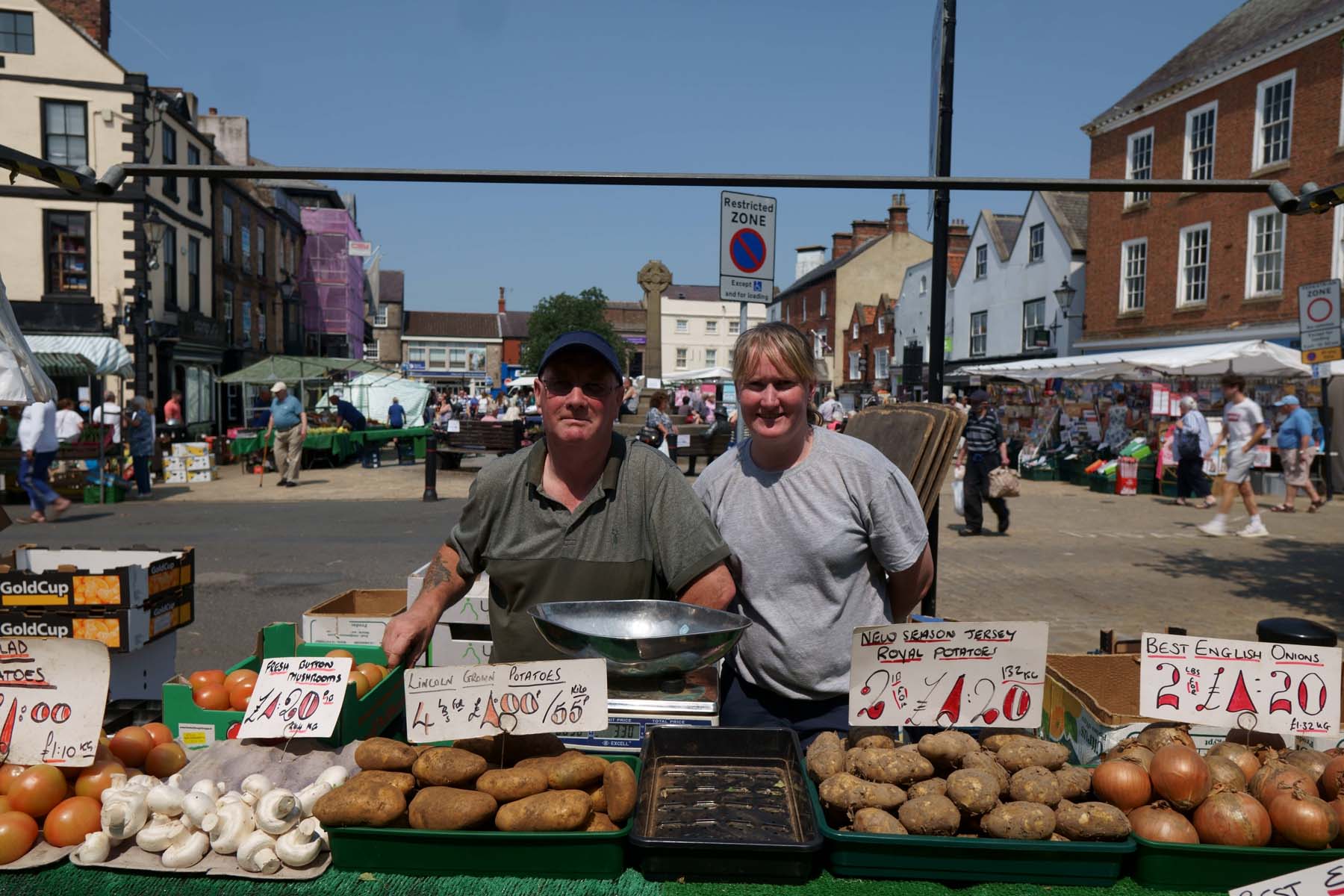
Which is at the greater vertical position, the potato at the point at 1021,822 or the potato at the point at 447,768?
the potato at the point at 447,768

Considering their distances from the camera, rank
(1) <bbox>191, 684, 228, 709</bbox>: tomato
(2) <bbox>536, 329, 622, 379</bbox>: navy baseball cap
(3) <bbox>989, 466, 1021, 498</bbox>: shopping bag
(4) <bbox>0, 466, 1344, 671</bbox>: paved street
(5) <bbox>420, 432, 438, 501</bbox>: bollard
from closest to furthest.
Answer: (2) <bbox>536, 329, 622, 379</bbox>: navy baseball cap, (1) <bbox>191, 684, 228, 709</bbox>: tomato, (4) <bbox>0, 466, 1344, 671</bbox>: paved street, (3) <bbox>989, 466, 1021, 498</bbox>: shopping bag, (5) <bbox>420, 432, 438, 501</bbox>: bollard

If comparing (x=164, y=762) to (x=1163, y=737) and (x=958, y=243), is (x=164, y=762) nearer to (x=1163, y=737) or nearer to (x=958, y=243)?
(x=1163, y=737)

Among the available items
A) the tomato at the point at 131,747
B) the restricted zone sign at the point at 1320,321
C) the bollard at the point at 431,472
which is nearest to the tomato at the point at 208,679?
the tomato at the point at 131,747

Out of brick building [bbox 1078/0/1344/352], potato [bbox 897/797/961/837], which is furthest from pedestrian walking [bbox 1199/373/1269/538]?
potato [bbox 897/797/961/837]

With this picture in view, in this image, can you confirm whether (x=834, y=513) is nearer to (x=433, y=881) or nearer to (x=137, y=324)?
(x=433, y=881)

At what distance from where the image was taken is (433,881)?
1950 millimetres

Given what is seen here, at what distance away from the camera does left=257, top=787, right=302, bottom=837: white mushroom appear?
6.77 ft

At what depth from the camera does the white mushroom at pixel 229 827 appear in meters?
2.07

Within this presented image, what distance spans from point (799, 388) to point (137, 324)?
27.8 meters

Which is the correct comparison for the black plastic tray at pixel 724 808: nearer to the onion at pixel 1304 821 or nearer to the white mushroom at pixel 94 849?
the onion at pixel 1304 821

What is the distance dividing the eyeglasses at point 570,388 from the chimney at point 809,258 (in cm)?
6798

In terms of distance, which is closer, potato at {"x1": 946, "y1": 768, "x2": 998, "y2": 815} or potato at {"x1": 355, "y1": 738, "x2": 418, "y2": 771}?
potato at {"x1": 946, "y1": 768, "x2": 998, "y2": 815}

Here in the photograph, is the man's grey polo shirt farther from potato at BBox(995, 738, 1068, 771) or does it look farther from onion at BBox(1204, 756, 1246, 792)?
onion at BBox(1204, 756, 1246, 792)

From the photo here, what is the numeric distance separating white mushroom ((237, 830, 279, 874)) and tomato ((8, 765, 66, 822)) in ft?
1.83
